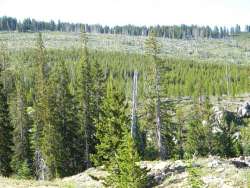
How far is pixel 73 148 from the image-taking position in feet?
173

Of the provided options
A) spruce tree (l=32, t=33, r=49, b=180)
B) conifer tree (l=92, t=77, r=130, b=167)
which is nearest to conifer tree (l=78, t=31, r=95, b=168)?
spruce tree (l=32, t=33, r=49, b=180)

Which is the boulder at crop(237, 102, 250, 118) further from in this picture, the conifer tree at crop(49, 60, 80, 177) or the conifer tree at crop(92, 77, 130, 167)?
the conifer tree at crop(92, 77, 130, 167)

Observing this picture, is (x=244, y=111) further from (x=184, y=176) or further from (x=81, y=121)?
(x=184, y=176)

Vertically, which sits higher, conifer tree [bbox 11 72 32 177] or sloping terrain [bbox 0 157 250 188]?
sloping terrain [bbox 0 157 250 188]

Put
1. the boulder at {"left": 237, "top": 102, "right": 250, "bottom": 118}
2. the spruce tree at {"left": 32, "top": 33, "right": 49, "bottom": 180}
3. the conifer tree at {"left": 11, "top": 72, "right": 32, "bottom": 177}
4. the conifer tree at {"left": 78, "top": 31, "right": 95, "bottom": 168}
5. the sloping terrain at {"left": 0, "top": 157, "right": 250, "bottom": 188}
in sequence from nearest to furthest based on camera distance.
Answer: the sloping terrain at {"left": 0, "top": 157, "right": 250, "bottom": 188} < the spruce tree at {"left": 32, "top": 33, "right": 49, "bottom": 180} < the conifer tree at {"left": 78, "top": 31, "right": 95, "bottom": 168} < the conifer tree at {"left": 11, "top": 72, "right": 32, "bottom": 177} < the boulder at {"left": 237, "top": 102, "right": 250, "bottom": 118}

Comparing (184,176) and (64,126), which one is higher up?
(184,176)

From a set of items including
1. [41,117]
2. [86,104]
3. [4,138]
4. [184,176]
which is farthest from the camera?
[4,138]

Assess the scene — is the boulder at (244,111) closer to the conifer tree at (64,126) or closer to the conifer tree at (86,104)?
the conifer tree at (64,126)

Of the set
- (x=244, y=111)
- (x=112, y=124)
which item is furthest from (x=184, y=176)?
(x=244, y=111)

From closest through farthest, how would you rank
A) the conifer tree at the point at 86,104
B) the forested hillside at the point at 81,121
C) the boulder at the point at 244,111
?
the forested hillside at the point at 81,121 < the conifer tree at the point at 86,104 < the boulder at the point at 244,111

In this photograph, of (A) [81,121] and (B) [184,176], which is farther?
(A) [81,121]

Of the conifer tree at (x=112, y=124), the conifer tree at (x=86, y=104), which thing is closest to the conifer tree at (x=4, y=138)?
the conifer tree at (x=86, y=104)

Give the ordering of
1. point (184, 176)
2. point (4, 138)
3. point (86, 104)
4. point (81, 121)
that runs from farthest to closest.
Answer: point (4, 138), point (81, 121), point (86, 104), point (184, 176)

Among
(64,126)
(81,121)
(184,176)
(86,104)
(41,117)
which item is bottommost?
(64,126)
